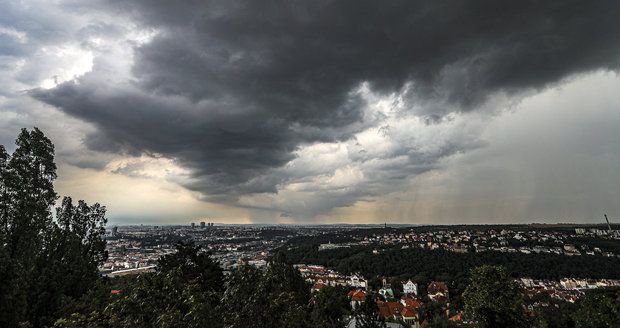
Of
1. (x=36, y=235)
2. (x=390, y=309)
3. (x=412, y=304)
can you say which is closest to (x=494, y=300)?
(x=36, y=235)

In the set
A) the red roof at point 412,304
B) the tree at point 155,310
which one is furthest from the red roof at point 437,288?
the tree at point 155,310

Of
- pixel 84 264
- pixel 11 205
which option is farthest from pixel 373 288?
pixel 11 205

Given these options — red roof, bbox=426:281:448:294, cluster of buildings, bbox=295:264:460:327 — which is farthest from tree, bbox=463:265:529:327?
red roof, bbox=426:281:448:294

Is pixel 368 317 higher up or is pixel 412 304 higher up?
pixel 368 317

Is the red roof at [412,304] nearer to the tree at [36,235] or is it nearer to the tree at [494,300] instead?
the tree at [494,300]

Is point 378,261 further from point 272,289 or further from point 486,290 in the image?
point 272,289

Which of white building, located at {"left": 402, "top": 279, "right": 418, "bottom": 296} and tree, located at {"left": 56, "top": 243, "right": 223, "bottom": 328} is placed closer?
tree, located at {"left": 56, "top": 243, "right": 223, "bottom": 328}

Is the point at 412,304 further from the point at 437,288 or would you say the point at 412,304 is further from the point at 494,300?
the point at 494,300

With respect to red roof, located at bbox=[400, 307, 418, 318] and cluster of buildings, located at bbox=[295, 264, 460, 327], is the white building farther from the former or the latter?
red roof, located at bbox=[400, 307, 418, 318]
